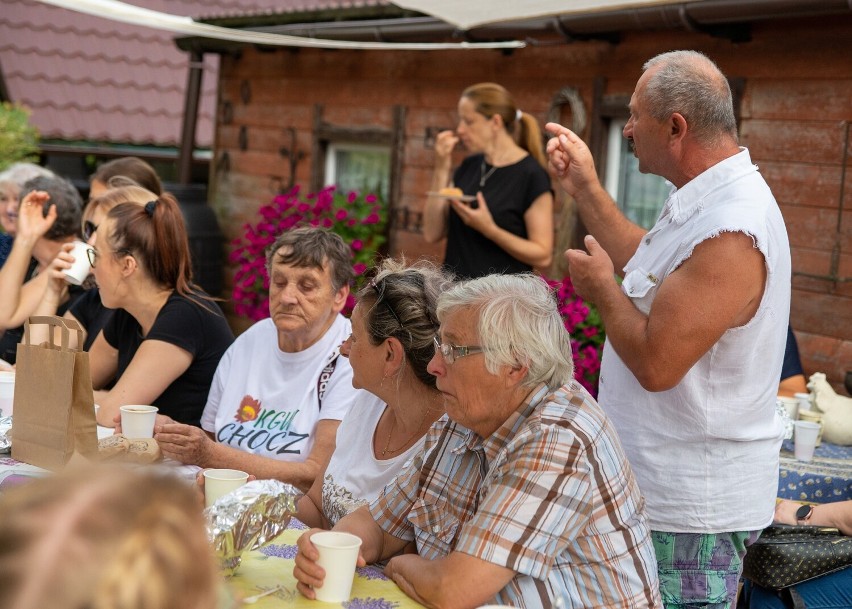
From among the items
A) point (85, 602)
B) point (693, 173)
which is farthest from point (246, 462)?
point (85, 602)

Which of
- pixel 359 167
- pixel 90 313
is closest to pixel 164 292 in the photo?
pixel 90 313

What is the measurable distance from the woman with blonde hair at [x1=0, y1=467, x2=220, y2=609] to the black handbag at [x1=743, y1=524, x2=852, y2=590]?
7.14 ft

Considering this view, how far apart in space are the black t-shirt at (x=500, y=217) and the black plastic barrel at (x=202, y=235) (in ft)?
12.6

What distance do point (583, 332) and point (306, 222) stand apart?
8.87ft

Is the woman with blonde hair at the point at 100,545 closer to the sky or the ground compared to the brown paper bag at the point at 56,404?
closer to the sky

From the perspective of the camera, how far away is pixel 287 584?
1956 mm

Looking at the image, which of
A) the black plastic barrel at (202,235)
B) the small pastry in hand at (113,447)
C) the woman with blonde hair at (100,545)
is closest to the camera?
the woman with blonde hair at (100,545)

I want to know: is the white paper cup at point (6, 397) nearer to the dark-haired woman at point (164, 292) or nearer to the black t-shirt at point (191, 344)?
the dark-haired woman at point (164, 292)

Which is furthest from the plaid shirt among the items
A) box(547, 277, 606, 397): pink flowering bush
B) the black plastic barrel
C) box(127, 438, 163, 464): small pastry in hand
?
the black plastic barrel

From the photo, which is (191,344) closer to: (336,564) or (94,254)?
(94,254)

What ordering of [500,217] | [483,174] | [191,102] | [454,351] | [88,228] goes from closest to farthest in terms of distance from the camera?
1. [454,351]
2. [88,228]
3. [500,217]
4. [483,174]
5. [191,102]

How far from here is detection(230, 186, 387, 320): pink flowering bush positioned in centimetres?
702

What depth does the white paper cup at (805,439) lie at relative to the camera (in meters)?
3.45

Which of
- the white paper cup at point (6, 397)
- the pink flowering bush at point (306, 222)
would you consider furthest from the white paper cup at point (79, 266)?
the pink flowering bush at point (306, 222)
